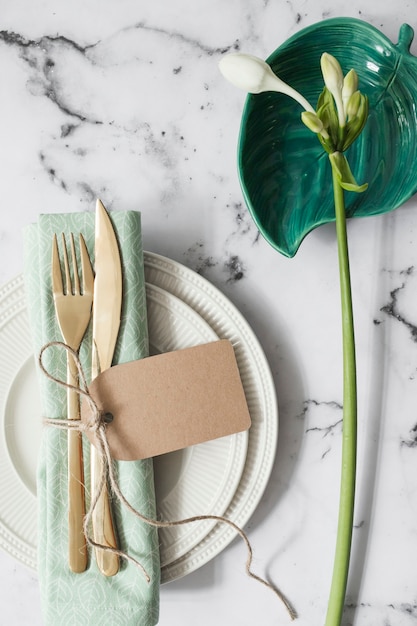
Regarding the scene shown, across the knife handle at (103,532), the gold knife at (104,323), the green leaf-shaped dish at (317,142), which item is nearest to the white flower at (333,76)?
the green leaf-shaped dish at (317,142)

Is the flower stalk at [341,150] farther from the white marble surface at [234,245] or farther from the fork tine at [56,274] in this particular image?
the fork tine at [56,274]

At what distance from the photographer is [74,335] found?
0.56 metres

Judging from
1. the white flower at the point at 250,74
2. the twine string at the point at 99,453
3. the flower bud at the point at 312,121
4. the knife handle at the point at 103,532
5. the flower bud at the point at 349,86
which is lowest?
the knife handle at the point at 103,532

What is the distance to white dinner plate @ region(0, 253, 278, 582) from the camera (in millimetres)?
591

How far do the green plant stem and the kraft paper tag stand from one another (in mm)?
89

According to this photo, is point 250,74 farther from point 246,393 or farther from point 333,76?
point 246,393

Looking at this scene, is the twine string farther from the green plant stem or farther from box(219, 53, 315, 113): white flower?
box(219, 53, 315, 113): white flower

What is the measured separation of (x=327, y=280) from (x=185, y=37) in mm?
276

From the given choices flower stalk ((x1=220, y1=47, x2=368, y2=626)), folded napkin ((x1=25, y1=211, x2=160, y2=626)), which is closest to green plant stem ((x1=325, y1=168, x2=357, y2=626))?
flower stalk ((x1=220, y1=47, x2=368, y2=626))

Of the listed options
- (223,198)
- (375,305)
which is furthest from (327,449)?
(223,198)

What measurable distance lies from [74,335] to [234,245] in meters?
0.18

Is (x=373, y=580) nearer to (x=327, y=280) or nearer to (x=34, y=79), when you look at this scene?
(x=327, y=280)

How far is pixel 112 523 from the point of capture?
57 cm

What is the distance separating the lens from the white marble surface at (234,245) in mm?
622
